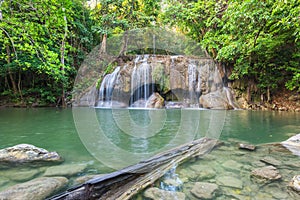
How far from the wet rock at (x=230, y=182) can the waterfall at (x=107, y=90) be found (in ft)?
31.2

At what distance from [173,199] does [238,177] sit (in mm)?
923

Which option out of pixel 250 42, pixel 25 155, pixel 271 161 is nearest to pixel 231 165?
pixel 271 161

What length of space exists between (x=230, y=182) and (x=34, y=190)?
2.02m

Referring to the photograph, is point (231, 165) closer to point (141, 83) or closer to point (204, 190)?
point (204, 190)

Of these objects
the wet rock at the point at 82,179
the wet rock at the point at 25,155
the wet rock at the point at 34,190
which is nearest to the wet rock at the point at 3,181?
the wet rock at the point at 34,190

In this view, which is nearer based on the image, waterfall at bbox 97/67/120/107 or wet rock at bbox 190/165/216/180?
wet rock at bbox 190/165/216/180

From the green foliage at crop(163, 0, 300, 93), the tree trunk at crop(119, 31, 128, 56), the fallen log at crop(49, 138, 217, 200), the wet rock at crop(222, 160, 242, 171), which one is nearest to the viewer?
the fallen log at crop(49, 138, 217, 200)

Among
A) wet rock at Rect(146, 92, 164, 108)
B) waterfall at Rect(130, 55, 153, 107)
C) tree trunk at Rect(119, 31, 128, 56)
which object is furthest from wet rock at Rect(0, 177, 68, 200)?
tree trunk at Rect(119, 31, 128, 56)

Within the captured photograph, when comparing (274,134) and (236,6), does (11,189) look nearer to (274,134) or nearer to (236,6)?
(274,134)

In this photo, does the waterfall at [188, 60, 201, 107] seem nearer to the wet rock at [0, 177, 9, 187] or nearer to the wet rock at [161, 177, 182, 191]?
the wet rock at [161, 177, 182, 191]

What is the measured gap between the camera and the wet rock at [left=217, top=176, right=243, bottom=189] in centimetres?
181

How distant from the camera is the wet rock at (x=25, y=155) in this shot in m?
2.35

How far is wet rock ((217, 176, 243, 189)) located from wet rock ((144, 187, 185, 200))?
1.73 feet

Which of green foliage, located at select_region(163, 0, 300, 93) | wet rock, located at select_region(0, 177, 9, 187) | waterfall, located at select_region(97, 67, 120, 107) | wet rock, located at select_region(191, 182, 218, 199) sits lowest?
wet rock, located at select_region(191, 182, 218, 199)
